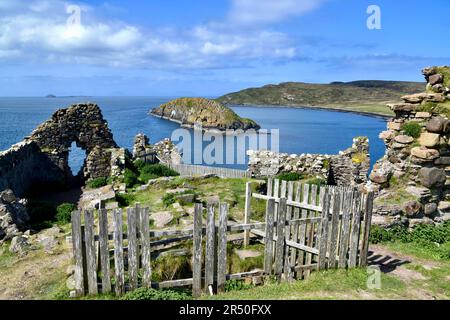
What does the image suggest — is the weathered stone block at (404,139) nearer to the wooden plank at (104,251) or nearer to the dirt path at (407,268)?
the dirt path at (407,268)

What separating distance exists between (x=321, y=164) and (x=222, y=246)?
52.7ft

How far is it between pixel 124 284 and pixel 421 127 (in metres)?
10.7

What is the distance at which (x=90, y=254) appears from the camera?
26.6ft

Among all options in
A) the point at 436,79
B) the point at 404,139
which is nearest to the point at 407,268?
the point at 404,139

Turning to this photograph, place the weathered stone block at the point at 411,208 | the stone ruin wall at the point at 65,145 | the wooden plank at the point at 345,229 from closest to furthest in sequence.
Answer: the wooden plank at the point at 345,229 < the weathered stone block at the point at 411,208 < the stone ruin wall at the point at 65,145

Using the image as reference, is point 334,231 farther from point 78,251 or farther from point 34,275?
point 34,275

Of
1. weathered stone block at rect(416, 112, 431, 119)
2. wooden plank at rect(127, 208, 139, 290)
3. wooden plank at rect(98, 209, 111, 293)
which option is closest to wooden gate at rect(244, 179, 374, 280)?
wooden plank at rect(127, 208, 139, 290)

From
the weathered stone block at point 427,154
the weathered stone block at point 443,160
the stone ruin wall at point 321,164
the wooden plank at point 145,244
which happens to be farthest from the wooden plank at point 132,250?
the stone ruin wall at point 321,164

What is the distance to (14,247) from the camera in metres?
11.7

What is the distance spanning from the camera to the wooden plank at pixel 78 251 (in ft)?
25.7

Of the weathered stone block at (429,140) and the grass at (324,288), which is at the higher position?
the weathered stone block at (429,140)

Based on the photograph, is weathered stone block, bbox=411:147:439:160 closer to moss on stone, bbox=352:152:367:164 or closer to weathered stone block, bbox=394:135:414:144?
weathered stone block, bbox=394:135:414:144

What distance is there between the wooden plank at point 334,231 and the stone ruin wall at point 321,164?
560 inches
